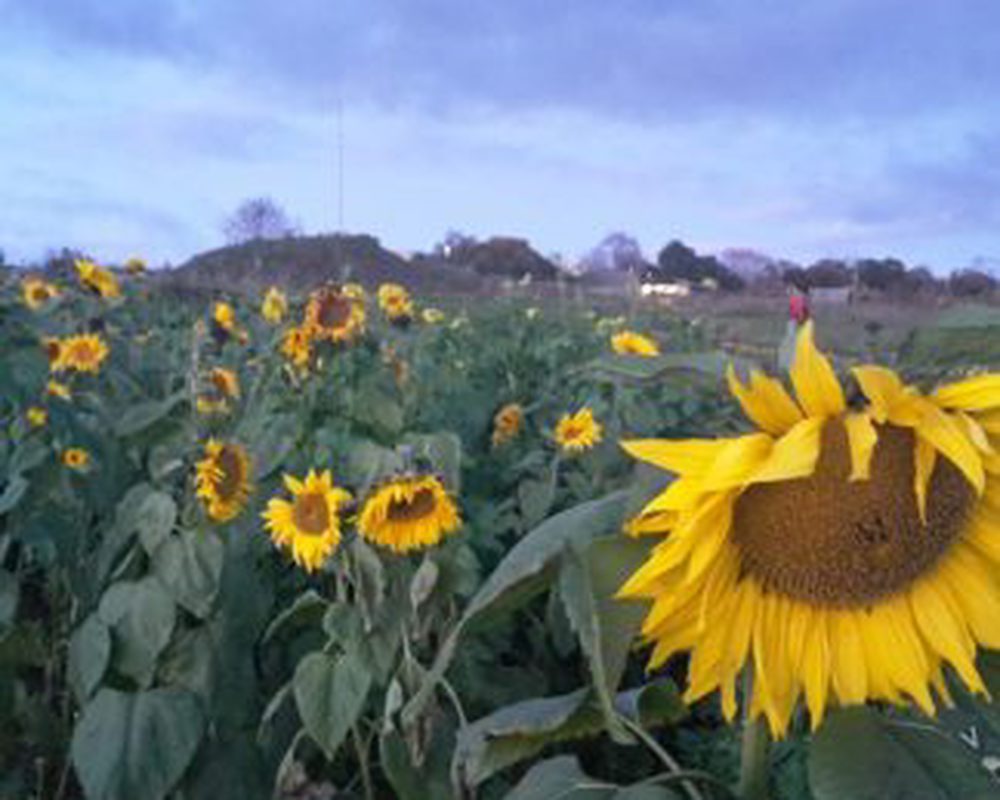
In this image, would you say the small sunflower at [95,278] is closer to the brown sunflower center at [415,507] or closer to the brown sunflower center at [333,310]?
the brown sunflower center at [333,310]

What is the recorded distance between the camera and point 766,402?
3.20 ft

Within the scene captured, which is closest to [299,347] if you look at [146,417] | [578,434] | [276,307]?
[578,434]

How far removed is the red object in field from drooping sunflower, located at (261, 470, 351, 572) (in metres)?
1.13

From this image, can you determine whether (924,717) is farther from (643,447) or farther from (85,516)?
(85,516)

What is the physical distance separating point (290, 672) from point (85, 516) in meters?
0.63

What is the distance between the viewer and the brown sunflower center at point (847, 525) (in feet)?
3.25

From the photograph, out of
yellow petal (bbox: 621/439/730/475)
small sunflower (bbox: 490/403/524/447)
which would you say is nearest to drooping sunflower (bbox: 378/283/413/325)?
small sunflower (bbox: 490/403/524/447)

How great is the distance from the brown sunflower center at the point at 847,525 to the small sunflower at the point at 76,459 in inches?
92.8

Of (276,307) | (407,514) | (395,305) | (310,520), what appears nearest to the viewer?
(407,514)

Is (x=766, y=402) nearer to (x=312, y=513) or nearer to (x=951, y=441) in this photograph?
(x=951, y=441)

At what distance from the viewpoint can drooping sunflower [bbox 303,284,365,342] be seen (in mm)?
3906

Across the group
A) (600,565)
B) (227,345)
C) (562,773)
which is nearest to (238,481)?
(562,773)

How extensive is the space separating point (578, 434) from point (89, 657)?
159cm

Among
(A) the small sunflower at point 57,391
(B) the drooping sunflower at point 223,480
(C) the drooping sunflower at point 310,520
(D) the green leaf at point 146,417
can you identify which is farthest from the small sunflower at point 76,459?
(C) the drooping sunflower at point 310,520
